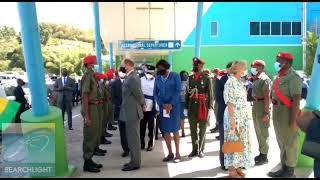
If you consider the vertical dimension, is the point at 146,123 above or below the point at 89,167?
above

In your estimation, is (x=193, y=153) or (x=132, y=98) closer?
(x=132, y=98)

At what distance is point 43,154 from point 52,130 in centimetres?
41

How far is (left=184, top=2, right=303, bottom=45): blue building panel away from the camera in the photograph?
4450cm

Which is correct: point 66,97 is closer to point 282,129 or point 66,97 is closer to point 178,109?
point 178,109

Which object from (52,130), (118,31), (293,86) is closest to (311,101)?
(293,86)

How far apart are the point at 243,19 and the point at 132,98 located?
3824cm

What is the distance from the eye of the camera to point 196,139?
30.2 feet

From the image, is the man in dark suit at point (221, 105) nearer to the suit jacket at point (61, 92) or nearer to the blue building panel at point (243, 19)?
the suit jacket at point (61, 92)

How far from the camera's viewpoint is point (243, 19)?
1767 inches

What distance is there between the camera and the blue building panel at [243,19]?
44.5m

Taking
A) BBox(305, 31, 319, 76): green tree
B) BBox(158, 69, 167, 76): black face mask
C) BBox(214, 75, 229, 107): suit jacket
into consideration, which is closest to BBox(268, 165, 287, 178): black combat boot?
BBox(214, 75, 229, 107): suit jacket

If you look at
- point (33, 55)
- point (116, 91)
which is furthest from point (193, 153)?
point (33, 55)

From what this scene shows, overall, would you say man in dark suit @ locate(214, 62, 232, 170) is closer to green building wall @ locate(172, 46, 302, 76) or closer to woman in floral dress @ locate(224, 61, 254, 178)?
woman in floral dress @ locate(224, 61, 254, 178)

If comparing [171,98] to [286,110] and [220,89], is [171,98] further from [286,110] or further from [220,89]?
[286,110]
